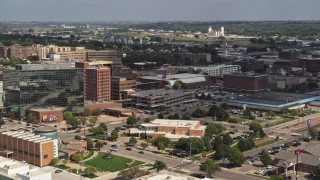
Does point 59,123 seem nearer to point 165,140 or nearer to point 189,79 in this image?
point 165,140

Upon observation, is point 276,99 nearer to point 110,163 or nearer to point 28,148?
point 110,163

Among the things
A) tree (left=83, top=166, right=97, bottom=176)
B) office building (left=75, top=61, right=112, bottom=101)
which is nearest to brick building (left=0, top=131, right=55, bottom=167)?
tree (left=83, top=166, right=97, bottom=176)

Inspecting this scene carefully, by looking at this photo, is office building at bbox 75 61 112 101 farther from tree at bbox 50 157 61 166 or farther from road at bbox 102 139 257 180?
tree at bbox 50 157 61 166

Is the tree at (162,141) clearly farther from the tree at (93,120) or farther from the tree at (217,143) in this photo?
the tree at (93,120)

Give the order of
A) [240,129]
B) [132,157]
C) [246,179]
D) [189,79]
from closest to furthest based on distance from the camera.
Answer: [246,179]
[132,157]
[240,129]
[189,79]

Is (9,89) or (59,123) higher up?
(9,89)

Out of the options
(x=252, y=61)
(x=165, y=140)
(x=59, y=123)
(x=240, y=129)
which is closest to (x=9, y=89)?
(x=59, y=123)

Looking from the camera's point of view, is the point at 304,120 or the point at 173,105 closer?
the point at 304,120
